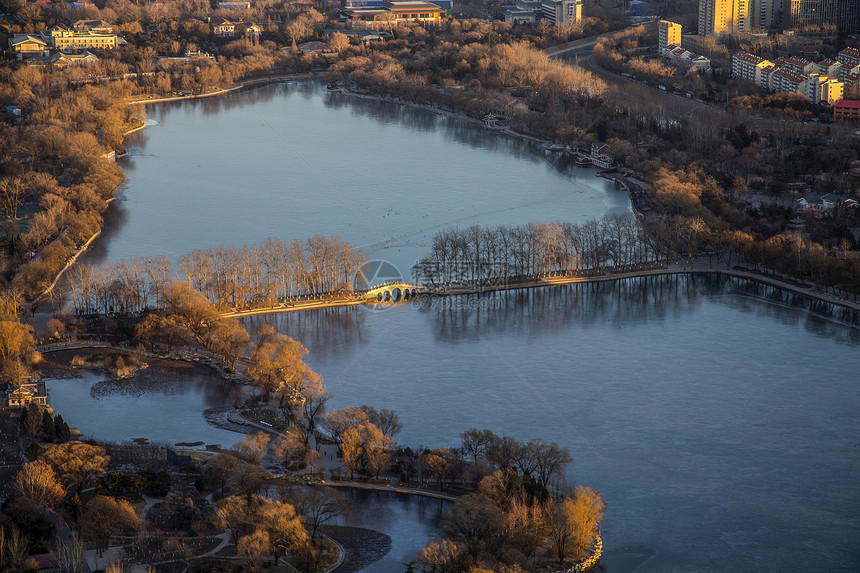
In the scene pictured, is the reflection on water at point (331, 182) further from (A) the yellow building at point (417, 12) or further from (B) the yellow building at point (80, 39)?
(A) the yellow building at point (417, 12)

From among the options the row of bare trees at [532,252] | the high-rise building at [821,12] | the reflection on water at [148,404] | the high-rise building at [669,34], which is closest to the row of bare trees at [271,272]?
the row of bare trees at [532,252]

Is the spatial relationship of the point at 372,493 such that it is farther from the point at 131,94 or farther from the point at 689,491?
the point at 131,94

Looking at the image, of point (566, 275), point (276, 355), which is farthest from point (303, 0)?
point (276, 355)

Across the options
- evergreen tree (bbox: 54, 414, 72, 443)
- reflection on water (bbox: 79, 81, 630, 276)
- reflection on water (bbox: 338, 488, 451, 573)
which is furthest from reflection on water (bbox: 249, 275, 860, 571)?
evergreen tree (bbox: 54, 414, 72, 443)

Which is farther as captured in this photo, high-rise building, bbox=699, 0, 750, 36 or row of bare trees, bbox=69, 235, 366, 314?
high-rise building, bbox=699, 0, 750, 36

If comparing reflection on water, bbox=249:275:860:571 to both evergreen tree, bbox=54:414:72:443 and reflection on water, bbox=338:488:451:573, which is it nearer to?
reflection on water, bbox=338:488:451:573
